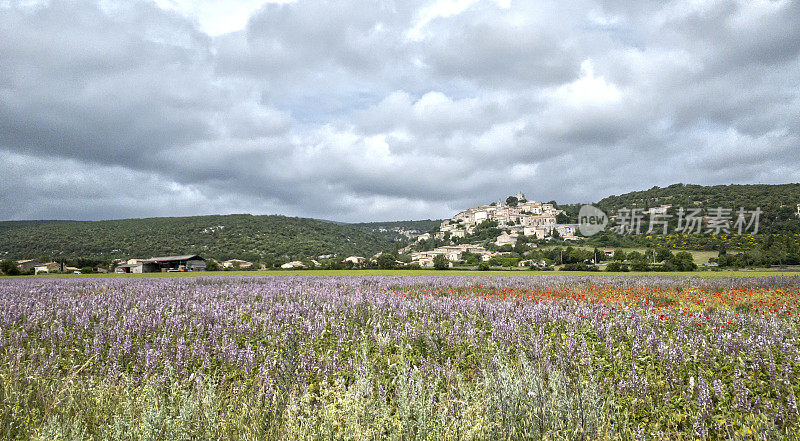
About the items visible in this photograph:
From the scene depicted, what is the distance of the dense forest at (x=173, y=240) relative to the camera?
3435 inches

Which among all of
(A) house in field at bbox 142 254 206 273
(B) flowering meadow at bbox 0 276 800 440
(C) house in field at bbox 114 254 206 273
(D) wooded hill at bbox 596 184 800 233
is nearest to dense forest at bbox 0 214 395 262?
(A) house in field at bbox 142 254 206 273

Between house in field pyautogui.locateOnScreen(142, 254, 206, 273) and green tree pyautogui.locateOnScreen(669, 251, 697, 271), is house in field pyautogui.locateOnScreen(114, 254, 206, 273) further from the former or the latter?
green tree pyautogui.locateOnScreen(669, 251, 697, 271)

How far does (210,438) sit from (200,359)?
2.59 meters

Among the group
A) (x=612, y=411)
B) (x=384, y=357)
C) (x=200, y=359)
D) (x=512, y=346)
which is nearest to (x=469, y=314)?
(x=512, y=346)

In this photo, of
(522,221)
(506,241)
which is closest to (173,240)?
(506,241)

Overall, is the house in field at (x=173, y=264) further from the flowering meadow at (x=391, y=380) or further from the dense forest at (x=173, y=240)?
the flowering meadow at (x=391, y=380)

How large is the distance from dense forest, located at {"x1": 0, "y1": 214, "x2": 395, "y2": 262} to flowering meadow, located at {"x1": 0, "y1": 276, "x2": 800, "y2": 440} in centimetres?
7700

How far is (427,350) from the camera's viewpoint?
201 inches

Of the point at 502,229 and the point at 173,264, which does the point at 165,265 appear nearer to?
the point at 173,264

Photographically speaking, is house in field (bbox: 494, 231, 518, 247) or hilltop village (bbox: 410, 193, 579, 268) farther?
hilltop village (bbox: 410, 193, 579, 268)

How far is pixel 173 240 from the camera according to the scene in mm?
94062

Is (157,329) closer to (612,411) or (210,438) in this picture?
(210,438)

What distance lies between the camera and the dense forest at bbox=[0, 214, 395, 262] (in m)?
87.2

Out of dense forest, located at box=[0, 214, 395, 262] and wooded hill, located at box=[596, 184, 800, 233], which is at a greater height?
wooded hill, located at box=[596, 184, 800, 233]
